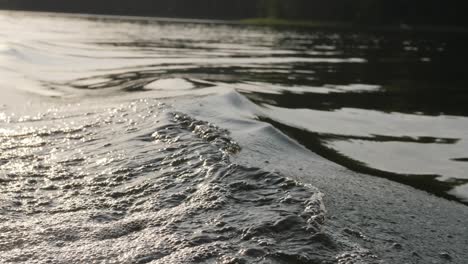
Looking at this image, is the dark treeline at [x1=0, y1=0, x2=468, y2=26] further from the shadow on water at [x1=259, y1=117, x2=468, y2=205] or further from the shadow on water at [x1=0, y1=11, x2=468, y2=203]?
the shadow on water at [x1=259, y1=117, x2=468, y2=205]

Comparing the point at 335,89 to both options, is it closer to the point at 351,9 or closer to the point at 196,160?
the point at 196,160

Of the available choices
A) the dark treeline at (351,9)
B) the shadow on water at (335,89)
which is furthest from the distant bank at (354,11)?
the shadow on water at (335,89)

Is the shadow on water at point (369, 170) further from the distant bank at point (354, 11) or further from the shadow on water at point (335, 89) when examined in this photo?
the distant bank at point (354, 11)

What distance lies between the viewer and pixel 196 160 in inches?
185

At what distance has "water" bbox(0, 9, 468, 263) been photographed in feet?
10.4

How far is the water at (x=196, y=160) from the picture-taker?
10.4ft

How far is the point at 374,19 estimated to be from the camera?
230 ft

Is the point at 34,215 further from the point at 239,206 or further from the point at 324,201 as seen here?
the point at 324,201

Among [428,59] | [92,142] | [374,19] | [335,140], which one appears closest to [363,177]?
[335,140]

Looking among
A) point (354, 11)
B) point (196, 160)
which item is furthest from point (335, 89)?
point (354, 11)

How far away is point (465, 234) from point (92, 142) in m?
3.63

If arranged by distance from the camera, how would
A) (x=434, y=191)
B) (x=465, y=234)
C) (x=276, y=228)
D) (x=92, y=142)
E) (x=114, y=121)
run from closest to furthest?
(x=276, y=228)
(x=465, y=234)
(x=434, y=191)
(x=92, y=142)
(x=114, y=121)

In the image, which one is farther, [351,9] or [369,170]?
[351,9]

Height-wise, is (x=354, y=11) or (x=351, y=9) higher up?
(x=351, y=9)
